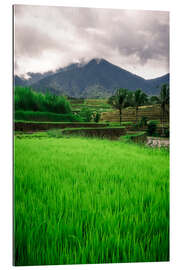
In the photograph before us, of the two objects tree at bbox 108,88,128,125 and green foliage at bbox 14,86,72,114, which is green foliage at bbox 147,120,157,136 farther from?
green foliage at bbox 14,86,72,114

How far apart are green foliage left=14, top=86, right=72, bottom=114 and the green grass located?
0.32 metres

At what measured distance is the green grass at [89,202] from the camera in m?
1.79

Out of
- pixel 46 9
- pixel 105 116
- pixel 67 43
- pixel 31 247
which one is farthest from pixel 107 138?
pixel 46 9

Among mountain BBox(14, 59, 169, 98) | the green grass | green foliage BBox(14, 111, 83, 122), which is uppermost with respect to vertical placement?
mountain BBox(14, 59, 169, 98)

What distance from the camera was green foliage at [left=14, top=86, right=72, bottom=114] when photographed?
214 cm

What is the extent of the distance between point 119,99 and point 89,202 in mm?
1121

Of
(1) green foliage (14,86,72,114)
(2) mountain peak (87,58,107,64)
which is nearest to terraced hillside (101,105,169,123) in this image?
(1) green foliage (14,86,72,114)

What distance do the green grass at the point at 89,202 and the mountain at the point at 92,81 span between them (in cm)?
54

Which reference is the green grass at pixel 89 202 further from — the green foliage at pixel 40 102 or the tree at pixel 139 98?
the tree at pixel 139 98

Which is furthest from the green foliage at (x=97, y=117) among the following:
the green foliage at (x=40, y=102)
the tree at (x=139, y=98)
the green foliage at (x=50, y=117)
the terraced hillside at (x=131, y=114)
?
the tree at (x=139, y=98)

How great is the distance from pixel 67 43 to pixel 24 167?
1.33m
